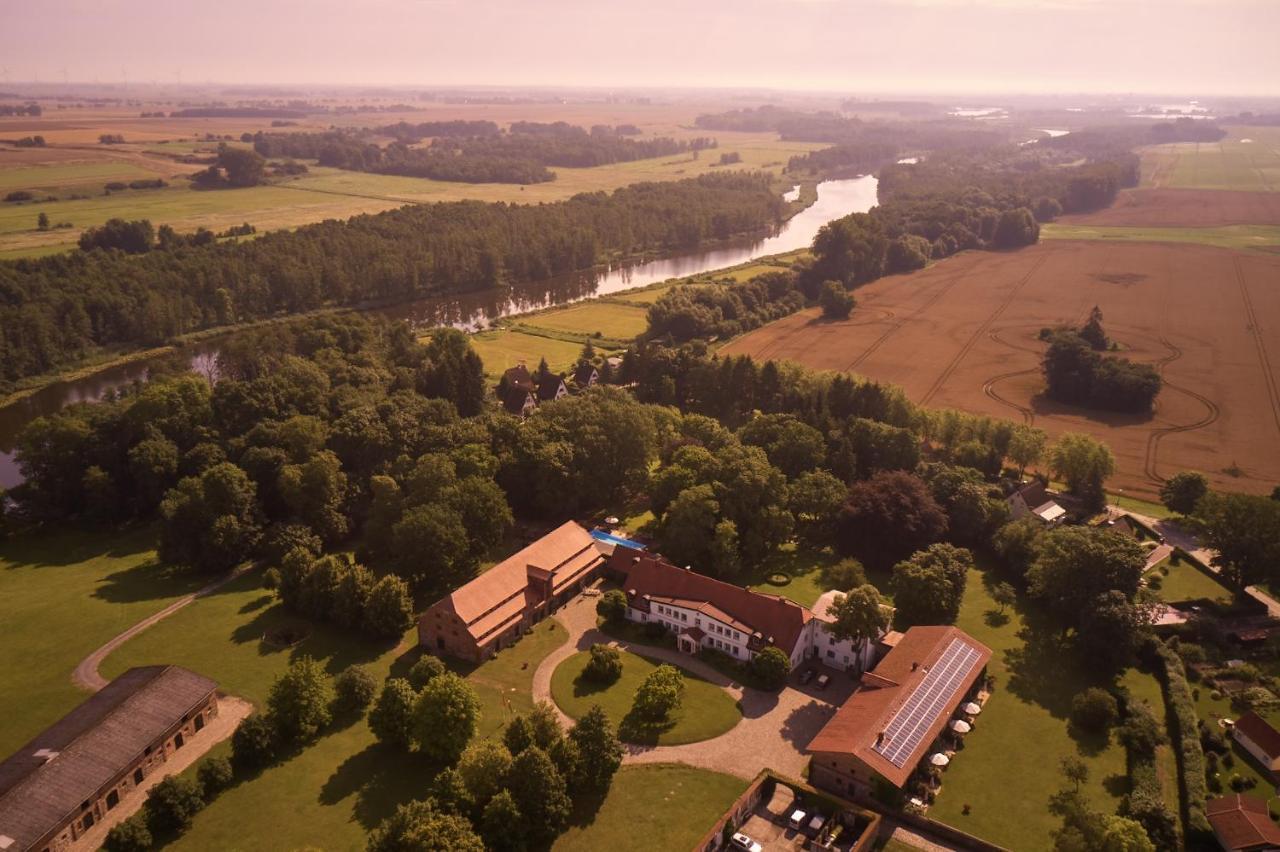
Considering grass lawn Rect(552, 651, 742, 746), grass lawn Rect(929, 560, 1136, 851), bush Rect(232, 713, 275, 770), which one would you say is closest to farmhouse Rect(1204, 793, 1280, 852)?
grass lawn Rect(929, 560, 1136, 851)

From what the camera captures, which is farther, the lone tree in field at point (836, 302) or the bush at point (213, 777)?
the lone tree in field at point (836, 302)

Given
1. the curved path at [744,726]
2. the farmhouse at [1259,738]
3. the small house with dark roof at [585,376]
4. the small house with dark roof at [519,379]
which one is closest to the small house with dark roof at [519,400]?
the small house with dark roof at [519,379]

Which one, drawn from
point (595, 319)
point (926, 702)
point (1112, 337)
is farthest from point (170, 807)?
point (1112, 337)

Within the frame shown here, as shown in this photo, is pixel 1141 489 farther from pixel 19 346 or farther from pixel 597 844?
pixel 19 346

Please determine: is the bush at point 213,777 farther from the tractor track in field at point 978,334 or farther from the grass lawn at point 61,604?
the tractor track in field at point 978,334

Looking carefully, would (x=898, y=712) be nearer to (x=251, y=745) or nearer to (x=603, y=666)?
(x=603, y=666)

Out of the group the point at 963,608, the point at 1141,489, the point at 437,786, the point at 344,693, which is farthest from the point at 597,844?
the point at 1141,489

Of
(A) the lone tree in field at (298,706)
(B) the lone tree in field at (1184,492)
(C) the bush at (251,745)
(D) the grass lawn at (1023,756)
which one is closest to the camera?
(D) the grass lawn at (1023,756)
